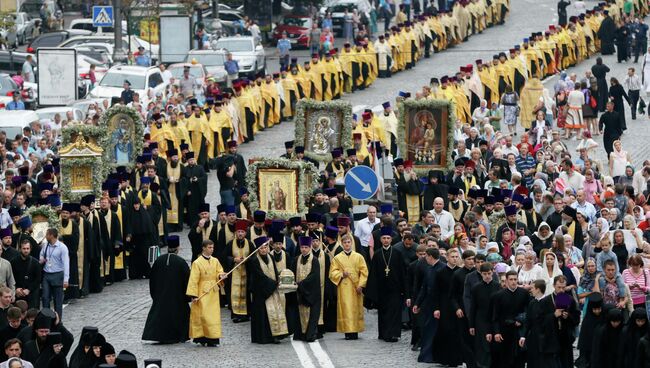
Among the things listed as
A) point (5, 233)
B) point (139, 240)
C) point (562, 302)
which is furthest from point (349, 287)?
point (139, 240)

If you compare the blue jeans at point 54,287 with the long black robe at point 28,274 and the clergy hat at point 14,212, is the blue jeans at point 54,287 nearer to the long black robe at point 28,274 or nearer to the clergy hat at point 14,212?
the long black robe at point 28,274

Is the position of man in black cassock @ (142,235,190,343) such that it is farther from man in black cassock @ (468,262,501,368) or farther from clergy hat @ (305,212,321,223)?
man in black cassock @ (468,262,501,368)

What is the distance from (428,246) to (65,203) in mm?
6135

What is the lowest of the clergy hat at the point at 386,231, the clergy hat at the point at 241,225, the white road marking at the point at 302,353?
the white road marking at the point at 302,353

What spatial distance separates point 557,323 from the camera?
72.7 feet

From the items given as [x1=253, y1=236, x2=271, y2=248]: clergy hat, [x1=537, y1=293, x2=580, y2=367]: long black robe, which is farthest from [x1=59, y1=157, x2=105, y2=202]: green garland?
[x1=537, y1=293, x2=580, y2=367]: long black robe

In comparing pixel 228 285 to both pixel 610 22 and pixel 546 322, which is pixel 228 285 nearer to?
pixel 546 322

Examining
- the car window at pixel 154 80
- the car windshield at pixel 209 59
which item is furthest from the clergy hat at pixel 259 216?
the car windshield at pixel 209 59

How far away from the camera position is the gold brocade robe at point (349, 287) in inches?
994

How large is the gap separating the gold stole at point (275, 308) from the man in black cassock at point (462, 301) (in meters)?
2.33

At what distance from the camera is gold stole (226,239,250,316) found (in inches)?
1022

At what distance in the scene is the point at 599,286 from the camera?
23.2 meters

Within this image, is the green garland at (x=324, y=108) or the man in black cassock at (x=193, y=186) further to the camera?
the man in black cassock at (x=193, y=186)

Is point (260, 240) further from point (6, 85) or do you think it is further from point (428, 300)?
point (6, 85)
